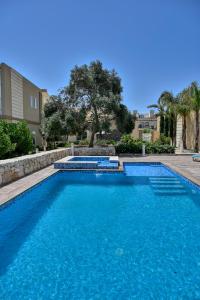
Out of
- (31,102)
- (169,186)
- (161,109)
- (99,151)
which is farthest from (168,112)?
(169,186)

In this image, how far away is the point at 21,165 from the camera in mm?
9719

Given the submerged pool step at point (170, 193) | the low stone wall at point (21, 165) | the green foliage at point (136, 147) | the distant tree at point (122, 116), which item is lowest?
the submerged pool step at point (170, 193)

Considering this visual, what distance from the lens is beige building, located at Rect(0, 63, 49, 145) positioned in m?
17.2

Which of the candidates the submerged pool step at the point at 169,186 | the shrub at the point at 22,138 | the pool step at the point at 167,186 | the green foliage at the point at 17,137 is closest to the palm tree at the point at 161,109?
the shrub at the point at 22,138

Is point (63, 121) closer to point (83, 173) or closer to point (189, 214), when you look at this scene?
point (83, 173)

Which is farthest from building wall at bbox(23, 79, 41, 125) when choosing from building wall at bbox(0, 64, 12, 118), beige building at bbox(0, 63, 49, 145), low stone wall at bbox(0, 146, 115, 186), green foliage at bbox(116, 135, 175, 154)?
green foliage at bbox(116, 135, 175, 154)

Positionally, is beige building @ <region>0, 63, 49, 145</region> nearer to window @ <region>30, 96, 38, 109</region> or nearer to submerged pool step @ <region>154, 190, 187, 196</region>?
window @ <region>30, 96, 38, 109</region>

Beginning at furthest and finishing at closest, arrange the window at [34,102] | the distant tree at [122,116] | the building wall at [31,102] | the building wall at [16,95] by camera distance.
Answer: the window at [34,102], the building wall at [31,102], the distant tree at [122,116], the building wall at [16,95]

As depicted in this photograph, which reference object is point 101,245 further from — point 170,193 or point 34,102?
point 34,102

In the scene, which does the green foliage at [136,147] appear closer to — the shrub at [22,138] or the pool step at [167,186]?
the shrub at [22,138]

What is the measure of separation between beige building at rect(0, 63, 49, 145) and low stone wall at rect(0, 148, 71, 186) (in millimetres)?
6336

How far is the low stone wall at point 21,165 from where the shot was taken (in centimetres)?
832

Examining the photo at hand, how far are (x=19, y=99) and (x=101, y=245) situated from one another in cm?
1782

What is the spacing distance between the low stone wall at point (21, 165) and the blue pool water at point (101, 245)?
1.35m
